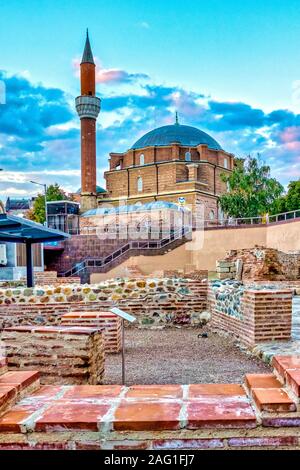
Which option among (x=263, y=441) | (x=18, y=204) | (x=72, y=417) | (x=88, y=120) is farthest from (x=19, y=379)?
(x=18, y=204)

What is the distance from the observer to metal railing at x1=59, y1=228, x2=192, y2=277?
29.8 metres

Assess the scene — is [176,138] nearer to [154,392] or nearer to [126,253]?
[126,253]

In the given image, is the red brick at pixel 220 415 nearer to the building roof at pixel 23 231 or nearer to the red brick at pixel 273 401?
the red brick at pixel 273 401

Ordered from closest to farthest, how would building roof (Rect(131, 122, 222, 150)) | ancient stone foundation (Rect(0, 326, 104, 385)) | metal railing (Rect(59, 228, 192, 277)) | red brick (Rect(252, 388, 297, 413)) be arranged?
red brick (Rect(252, 388, 297, 413)), ancient stone foundation (Rect(0, 326, 104, 385)), metal railing (Rect(59, 228, 192, 277)), building roof (Rect(131, 122, 222, 150))

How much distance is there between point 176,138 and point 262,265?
3479 centimetres

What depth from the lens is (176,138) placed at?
4959 centimetres

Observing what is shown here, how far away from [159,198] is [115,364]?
40224 mm

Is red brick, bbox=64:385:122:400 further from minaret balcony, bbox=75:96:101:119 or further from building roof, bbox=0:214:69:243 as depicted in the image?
minaret balcony, bbox=75:96:101:119

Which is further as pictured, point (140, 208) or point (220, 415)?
point (140, 208)

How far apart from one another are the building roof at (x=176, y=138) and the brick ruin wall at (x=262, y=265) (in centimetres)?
3095

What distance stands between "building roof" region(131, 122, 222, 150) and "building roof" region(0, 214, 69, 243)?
37266mm

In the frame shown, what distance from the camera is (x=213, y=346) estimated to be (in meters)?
6.95

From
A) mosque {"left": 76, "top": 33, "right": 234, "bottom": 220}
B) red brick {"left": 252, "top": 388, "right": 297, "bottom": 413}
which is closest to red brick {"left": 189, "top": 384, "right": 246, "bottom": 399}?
red brick {"left": 252, "top": 388, "right": 297, "bottom": 413}

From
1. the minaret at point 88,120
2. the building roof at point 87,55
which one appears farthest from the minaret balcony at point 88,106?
the building roof at point 87,55
